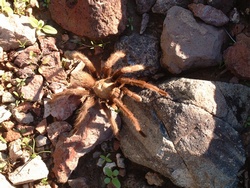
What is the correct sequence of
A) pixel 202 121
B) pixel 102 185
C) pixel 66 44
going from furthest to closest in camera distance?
pixel 66 44
pixel 102 185
pixel 202 121

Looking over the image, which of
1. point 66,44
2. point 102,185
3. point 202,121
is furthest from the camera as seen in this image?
point 66,44

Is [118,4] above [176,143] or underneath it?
above

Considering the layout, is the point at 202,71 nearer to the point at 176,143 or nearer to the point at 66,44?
the point at 176,143

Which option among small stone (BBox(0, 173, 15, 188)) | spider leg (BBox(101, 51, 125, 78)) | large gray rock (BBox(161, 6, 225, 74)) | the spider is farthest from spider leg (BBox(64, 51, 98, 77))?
small stone (BBox(0, 173, 15, 188))

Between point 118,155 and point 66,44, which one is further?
point 66,44

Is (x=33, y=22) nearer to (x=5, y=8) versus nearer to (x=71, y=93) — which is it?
(x=5, y=8)

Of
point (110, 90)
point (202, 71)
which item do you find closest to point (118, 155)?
point (110, 90)

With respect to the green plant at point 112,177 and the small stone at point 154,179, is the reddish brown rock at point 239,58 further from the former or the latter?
the green plant at point 112,177

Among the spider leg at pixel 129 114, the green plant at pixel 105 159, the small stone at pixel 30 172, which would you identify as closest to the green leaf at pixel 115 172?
the green plant at pixel 105 159
